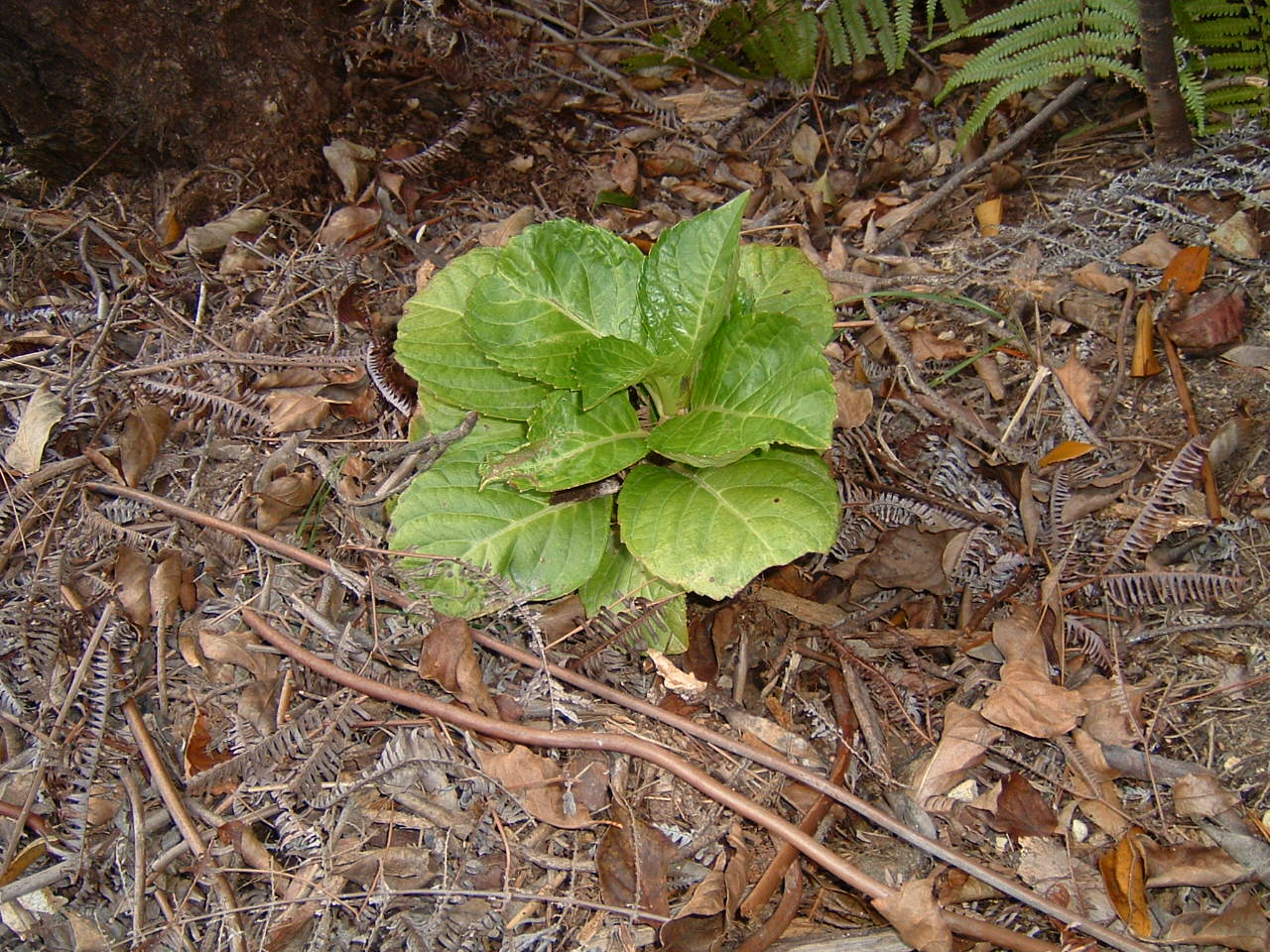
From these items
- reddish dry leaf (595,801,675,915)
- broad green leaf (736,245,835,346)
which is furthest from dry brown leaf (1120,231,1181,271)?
reddish dry leaf (595,801,675,915)

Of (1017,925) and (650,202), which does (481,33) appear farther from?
(1017,925)

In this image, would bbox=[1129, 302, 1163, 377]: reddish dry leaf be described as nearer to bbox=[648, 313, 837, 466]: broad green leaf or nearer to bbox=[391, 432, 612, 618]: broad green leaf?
bbox=[648, 313, 837, 466]: broad green leaf

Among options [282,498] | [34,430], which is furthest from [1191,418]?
[34,430]

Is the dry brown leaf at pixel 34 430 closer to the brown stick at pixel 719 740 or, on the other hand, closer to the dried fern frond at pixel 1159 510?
the brown stick at pixel 719 740

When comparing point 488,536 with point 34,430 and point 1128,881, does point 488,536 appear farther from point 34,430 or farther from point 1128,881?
point 1128,881

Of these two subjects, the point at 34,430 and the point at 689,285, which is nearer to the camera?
the point at 689,285

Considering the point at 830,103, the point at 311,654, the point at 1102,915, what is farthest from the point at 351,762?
the point at 830,103

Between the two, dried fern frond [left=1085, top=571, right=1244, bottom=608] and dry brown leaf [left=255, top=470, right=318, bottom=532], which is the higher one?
dry brown leaf [left=255, top=470, right=318, bottom=532]
